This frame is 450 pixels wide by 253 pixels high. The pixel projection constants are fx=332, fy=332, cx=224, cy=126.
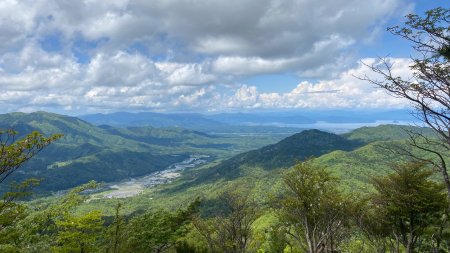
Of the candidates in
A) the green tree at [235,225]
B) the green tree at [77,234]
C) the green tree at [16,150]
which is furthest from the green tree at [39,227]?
the green tree at [235,225]

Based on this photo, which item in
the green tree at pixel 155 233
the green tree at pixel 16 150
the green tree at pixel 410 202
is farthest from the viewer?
the green tree at pixel 155 233

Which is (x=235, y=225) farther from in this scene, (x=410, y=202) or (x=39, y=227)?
(x=39, y=227)

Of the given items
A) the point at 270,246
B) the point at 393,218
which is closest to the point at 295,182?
the point at 393,218

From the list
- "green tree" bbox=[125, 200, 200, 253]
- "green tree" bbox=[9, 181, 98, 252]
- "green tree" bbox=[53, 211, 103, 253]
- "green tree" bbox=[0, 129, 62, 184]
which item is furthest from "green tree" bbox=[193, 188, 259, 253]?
"green tree" bbox=[0, 129, 62, 184]

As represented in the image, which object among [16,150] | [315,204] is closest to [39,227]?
[16,150]

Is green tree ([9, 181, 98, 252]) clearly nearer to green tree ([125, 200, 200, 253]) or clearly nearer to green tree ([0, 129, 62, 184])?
green tree ([0, 129, 62, 184])

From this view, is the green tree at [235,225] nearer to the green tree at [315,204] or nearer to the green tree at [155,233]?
the green tree at [315,204]
